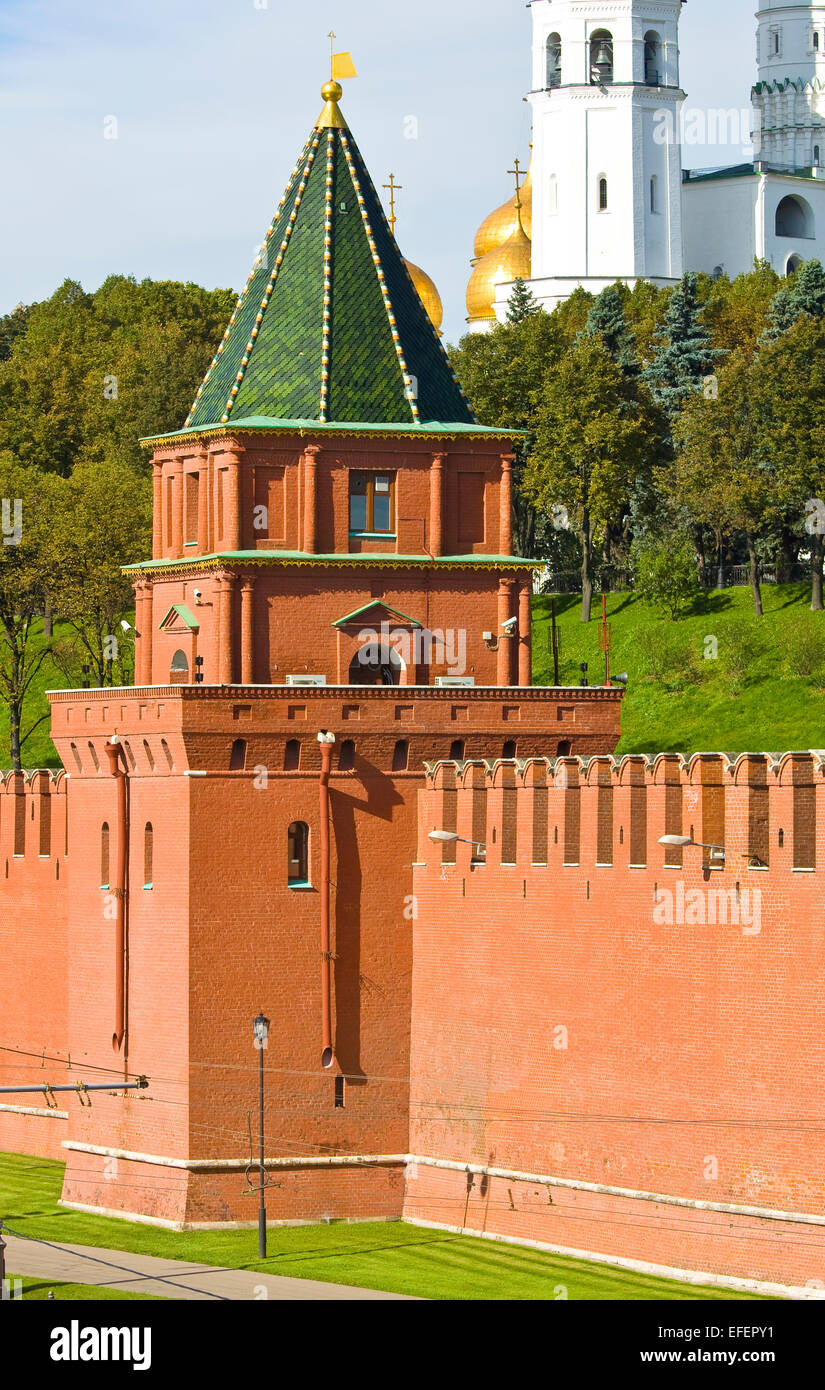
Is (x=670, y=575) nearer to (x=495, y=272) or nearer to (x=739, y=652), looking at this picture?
(x=739, y=652)

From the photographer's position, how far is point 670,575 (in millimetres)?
83125

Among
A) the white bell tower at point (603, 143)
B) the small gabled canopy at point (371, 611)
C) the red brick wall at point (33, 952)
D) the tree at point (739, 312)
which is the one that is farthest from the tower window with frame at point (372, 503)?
the white bell tower at point (603, 143)

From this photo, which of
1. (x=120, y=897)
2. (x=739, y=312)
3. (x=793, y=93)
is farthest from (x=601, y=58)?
(x=120, y=897)

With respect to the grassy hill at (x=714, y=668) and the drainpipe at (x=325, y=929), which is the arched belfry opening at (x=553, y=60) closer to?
the grassy hill at (x=714, y=668)

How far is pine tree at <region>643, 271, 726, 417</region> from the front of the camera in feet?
302

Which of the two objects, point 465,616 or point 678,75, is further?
point 678,75

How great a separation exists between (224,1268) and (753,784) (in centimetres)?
1036

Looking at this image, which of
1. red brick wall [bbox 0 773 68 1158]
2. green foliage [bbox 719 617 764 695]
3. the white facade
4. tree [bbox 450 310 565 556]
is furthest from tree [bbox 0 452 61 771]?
the white facade

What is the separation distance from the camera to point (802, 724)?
7406 centimetres

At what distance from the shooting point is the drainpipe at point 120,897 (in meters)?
47.5

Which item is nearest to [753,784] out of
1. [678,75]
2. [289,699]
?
[289,699]

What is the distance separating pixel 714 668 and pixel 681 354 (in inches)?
676

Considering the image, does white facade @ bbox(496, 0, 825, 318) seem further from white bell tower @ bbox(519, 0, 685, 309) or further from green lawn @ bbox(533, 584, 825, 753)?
green lawn @ bbox(533, 584, 825, 753)
